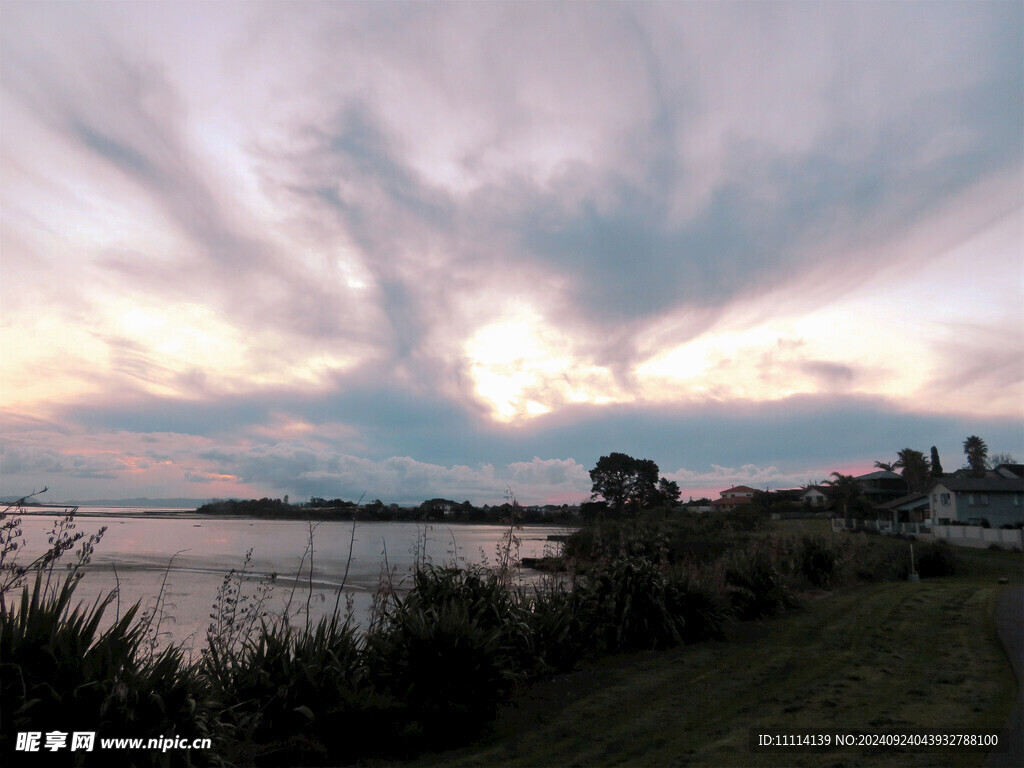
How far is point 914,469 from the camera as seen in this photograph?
87.3 m

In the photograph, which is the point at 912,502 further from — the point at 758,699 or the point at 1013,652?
the point at 758,699

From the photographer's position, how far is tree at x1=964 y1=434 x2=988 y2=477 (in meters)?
93.4

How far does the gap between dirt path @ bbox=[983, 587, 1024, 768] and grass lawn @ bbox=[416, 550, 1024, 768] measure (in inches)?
4.3

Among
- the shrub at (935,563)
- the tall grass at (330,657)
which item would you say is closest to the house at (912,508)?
the shrub at (935,563)

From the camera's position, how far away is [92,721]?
3.70 m

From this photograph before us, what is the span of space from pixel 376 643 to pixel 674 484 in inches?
2733

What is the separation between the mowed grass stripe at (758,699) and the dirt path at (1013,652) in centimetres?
12

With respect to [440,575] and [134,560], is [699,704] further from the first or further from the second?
[134,560]

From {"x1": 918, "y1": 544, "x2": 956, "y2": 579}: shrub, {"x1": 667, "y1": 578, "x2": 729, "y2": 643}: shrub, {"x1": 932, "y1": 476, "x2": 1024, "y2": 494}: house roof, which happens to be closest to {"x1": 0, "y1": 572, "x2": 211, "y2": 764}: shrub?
{"x1": 667, "y1": 578, "x2": 729, "y2": 643}: shrub

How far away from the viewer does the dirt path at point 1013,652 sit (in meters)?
4.37

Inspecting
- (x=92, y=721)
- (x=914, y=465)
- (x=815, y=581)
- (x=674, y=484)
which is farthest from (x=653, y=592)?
(x=914, y=465)

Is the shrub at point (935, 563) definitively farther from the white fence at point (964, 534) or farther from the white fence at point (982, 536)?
the white fence at point (982, 536)

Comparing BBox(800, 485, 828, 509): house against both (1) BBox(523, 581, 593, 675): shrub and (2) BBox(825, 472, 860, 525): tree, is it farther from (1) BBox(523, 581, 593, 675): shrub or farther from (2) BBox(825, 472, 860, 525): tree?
(1) BBox(523, 581, 593, 675): shrub

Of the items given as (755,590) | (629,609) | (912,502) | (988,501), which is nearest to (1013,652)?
(755,590)
